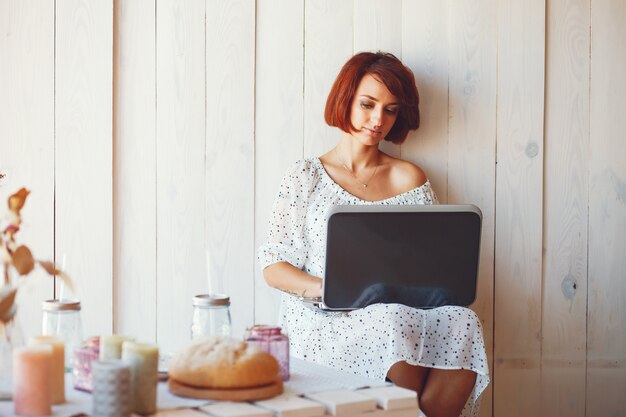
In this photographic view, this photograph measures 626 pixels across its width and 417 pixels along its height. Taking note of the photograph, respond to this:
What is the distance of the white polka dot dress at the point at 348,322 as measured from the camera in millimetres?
2350

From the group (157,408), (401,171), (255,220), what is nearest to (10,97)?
(255,220)

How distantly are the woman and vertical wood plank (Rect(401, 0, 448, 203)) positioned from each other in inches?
3.4

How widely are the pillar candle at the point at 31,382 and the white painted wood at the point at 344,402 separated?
17.5 inches

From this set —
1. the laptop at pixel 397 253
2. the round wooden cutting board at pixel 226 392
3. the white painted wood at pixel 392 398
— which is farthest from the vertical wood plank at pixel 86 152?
the white painted wood at pixel 392 398

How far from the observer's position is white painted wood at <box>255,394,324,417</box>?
59.8 inches

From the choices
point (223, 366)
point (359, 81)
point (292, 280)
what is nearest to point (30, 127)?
point (292, 280)

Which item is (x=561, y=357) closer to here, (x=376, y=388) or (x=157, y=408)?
(x=376, y=388)

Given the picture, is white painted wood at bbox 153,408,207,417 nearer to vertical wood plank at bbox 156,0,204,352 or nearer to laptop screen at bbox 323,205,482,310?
laptop screen at bbox 323,205,482,310

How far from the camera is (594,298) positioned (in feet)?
9.63

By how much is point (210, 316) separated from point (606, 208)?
5.26ft

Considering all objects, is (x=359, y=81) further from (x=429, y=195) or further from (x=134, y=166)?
(x=134, y=166)

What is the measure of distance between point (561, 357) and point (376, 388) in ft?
4.63

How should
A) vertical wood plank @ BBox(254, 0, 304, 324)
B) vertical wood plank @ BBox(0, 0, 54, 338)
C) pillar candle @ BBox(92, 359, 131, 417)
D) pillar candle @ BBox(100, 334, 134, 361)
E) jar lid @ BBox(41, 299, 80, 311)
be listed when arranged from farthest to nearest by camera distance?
1. vertical wood plank @ BBox(254, 0, 304, 324)
2. vertical wood plank @ BBox(0, 0, 54, 338)
3. jar lid @ BBox(41, 299, 80, 311)
4. pillar candle @ BBox(100, 334, 134, 361)
5. pillar candle @ BBox(92, 359, 131, 417)

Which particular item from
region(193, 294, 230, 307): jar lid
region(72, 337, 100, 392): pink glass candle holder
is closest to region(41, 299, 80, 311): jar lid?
region(72, 337, 100, 392): pink glass candle holder
